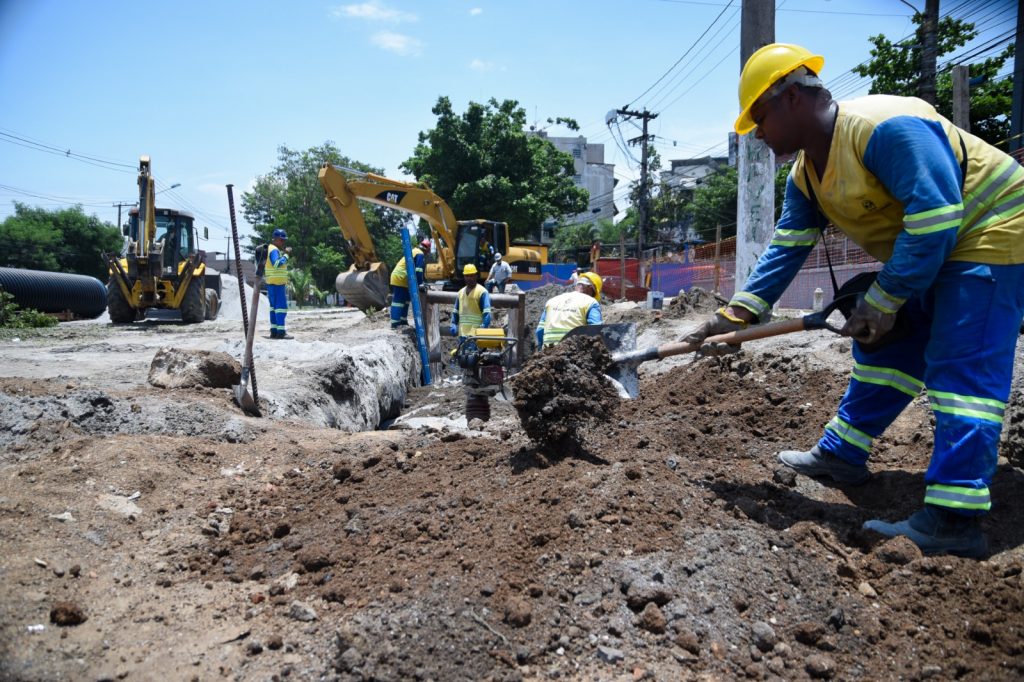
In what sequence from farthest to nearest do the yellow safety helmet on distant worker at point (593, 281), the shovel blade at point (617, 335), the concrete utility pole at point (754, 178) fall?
1. the concrete utility pole at point (754, 178)
2. the yellow safety helmet on distant worker at point (593, 281)
3. the shovel blade at point (617, 335)

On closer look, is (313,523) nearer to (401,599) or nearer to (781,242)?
(401,599)

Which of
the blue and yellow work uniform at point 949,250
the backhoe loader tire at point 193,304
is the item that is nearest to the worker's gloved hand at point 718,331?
the blue and yellow work uniform at point 949,250

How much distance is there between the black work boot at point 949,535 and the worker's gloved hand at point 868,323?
714mm

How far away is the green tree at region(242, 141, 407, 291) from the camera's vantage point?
161ft

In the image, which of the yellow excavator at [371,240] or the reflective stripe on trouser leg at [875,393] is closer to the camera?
the reflective stripe on trouser leg at [875,393]

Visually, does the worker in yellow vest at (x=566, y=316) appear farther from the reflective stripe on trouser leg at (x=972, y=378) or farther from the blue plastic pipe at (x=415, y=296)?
the blue plastic pipe at (x=415, y=296)

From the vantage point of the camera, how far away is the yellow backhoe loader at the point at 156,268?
1486 cm

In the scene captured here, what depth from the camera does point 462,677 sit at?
7.07ft

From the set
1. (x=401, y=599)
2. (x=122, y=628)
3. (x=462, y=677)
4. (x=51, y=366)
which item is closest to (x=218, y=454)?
(x=122, y=628)

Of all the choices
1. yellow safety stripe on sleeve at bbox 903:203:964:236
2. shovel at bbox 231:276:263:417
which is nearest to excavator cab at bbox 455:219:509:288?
shovel at bbox 231:276:263:417

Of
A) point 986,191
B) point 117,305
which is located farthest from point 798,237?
point 117,305

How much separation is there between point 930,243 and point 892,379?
0.89 m

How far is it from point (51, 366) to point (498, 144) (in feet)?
89.6

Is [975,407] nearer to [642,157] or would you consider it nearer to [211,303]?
[211,303]
